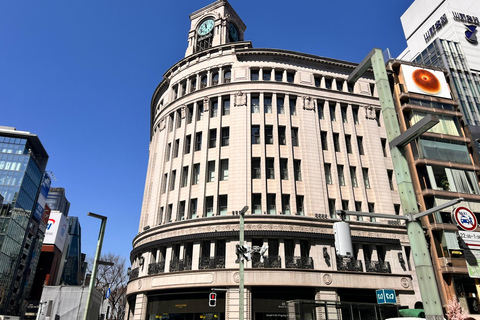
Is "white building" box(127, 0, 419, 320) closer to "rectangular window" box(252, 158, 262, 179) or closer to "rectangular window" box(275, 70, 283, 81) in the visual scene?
"rectangular window" box(252, 158, 262, 179)

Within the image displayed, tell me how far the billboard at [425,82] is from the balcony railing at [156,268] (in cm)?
3662

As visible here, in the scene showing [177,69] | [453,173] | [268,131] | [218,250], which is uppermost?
[177,69]

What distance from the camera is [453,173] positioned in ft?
122

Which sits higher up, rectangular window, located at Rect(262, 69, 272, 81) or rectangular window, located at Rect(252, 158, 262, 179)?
rectangular window, located at Rect(262, 69, 272, 81)

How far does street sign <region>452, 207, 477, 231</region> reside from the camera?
33500 millimetres

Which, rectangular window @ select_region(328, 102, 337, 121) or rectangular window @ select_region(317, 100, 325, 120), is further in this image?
rectangular window @ select_region(328, 102, 337, 121)

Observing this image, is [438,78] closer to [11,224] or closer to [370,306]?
[370,306]

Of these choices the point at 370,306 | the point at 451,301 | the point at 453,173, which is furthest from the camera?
the point at 453,173

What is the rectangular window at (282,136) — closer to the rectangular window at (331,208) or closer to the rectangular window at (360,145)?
the rectangular window at (331,208)

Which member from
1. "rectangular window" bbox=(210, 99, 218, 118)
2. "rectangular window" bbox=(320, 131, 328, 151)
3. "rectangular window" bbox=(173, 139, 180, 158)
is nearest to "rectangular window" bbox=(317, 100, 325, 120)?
"rectangular window" bbox=(320, 131, 328, 151)

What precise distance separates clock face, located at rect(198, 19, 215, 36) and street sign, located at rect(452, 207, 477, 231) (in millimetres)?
38992

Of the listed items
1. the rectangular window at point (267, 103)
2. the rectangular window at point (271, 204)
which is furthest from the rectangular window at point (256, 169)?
the rectangular window at point (267, 103)

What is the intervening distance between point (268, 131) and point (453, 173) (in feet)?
75.4

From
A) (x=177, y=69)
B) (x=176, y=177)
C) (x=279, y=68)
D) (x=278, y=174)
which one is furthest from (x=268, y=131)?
(x=177, y=69)
